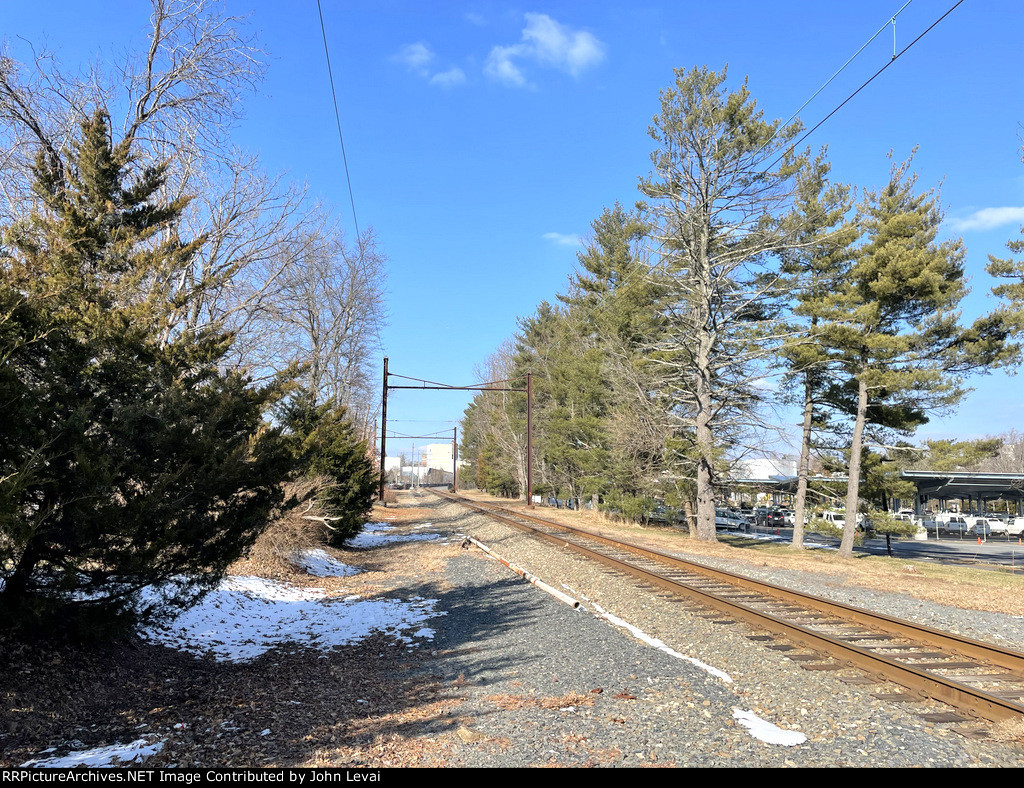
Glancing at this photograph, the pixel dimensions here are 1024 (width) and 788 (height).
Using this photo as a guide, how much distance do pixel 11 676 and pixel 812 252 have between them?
80.9 ft

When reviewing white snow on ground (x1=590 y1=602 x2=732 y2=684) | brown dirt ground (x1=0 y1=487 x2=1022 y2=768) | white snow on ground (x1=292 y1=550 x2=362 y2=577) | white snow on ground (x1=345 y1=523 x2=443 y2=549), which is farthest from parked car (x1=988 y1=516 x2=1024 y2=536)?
brown dirt ground (x1=0 y1=487 x2=1022 y2=768)

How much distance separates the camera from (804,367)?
22.2m

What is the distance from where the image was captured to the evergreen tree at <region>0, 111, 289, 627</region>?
209 inches

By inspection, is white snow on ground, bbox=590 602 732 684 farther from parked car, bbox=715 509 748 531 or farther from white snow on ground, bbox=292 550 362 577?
parked car, bbox=715 509 748 531

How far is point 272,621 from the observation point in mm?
10102

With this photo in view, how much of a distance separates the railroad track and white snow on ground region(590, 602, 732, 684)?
3.34 ft

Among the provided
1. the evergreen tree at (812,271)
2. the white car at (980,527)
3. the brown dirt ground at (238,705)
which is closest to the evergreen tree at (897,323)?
the evergreen tree at (812,271)

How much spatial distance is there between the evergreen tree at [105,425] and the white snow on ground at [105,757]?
4.46 feet

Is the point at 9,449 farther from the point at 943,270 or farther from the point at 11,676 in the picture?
the point at 943,270

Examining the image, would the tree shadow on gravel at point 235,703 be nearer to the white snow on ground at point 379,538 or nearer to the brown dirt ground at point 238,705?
the brown dirt ground at point 238,705

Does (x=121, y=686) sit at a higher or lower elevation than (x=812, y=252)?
lower

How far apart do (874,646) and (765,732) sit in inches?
134
